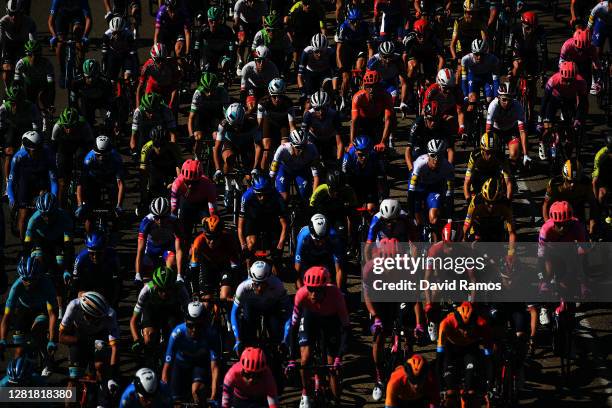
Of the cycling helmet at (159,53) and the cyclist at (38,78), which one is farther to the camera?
the cyclist at (38,78)

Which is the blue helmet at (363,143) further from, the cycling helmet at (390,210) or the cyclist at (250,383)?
the cyclist at (250,383)

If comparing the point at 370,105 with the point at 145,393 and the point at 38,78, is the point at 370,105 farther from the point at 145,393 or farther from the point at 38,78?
the point at 145,393

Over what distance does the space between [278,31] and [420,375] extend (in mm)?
13550

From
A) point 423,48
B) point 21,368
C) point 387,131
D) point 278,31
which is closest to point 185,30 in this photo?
point 278,31

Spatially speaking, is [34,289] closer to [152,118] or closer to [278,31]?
[152,118]

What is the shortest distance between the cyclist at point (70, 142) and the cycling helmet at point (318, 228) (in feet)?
18.4

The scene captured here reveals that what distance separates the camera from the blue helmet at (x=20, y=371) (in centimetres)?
2122

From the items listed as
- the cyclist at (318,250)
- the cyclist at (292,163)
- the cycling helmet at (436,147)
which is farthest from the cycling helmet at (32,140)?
the cycling helmet at (436,147)

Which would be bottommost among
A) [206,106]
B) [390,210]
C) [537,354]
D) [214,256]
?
[537,354]

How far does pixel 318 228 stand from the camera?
24.3 m

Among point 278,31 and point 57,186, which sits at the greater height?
point 278,31

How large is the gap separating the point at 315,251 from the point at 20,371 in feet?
15.9

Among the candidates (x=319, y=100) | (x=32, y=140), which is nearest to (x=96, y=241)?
(x=32, y=140)

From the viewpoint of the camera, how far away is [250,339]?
75.7 ft
